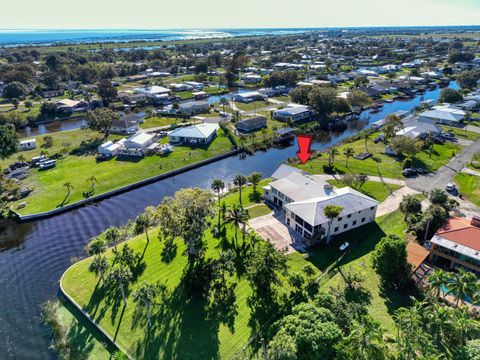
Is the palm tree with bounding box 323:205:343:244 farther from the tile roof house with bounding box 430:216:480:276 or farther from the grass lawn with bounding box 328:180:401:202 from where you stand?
the grass lawn with bounding box 328:180:401:202

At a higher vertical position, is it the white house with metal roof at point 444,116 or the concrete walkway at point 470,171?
the white house with metal roof at point 444,116

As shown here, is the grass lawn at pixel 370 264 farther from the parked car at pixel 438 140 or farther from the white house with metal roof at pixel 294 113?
the white house with metal roof at pixel 294 113

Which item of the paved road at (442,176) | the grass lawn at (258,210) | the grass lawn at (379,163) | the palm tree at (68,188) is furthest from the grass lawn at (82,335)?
the paved road at (442,176)

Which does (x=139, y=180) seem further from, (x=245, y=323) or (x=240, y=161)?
(x=245, y=323)

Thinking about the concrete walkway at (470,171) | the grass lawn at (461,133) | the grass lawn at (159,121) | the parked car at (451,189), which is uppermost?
the parked car at (451,189)

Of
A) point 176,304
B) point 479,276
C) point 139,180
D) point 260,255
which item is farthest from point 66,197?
point 479,276

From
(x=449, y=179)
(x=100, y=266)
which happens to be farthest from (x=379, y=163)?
(x=100, y=266)
